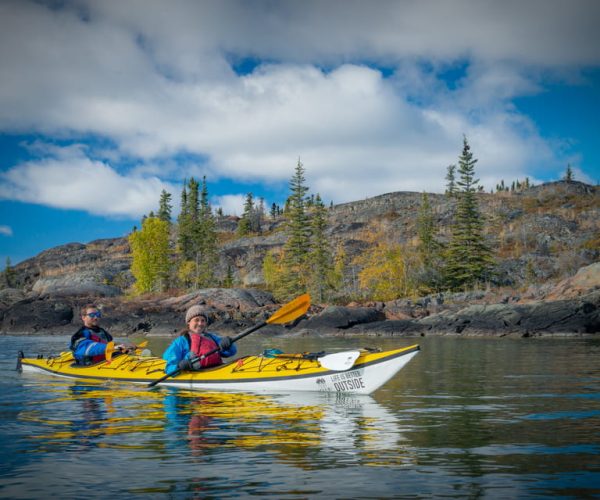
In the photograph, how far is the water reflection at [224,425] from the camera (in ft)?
20.1

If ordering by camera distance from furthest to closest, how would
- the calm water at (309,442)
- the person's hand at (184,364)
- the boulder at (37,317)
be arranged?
the boulder at (37,317)
the person's hand at (184,364)
the calm water at (309,442)

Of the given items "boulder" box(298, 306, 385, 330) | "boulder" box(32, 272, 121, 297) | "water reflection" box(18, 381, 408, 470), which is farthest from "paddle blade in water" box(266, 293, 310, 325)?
"boulder" box(32, 272, 121, 297)

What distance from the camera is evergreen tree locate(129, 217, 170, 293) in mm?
55875

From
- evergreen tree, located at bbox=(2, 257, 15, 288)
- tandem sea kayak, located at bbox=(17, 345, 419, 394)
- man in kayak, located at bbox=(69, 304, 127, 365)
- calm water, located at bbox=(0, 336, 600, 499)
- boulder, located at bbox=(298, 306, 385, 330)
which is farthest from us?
evergreen tree, located at bbox=(2, 257, 15, 288)

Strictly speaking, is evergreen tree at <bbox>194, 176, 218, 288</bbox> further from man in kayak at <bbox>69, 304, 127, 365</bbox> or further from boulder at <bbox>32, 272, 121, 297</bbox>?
man in kayak at <bbox>69, 304, 127, 365</bbox>

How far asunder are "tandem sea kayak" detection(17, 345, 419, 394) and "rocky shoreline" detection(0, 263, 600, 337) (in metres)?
21.3

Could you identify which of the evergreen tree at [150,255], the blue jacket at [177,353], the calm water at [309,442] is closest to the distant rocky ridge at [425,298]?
the evergreen tree at [150,255]

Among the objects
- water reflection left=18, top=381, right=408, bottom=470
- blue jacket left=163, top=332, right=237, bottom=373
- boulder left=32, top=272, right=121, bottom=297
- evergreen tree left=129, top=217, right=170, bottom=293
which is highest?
evergreen tree left=129, top=217, right=170, bottom=293

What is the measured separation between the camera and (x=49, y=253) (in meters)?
115

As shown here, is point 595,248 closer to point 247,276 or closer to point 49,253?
point 247,276

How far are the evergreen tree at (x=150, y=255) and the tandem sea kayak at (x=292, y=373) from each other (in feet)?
148

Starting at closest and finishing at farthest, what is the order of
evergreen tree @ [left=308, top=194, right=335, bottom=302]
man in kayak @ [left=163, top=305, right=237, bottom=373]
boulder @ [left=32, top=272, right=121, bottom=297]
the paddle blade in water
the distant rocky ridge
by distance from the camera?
1. man in kayak @ [left=163, top=305, right=237, bottom=373]
2. the paddle blade in water
3. the distant rocky ridge
4. evergreen tree @ [left=308, top=194, right=335, bottom=302]
5. boulder @ [left=32, top=272, right=121, bottom=297]

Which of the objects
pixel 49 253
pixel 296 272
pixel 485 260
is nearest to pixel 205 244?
pixel 296 272

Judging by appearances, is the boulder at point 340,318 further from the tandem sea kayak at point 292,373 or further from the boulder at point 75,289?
the boulder at point 75,289
